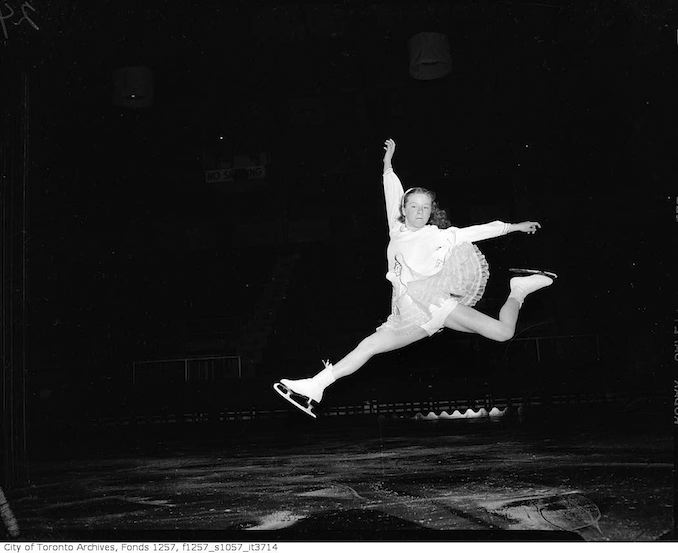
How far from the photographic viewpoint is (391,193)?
142 inches

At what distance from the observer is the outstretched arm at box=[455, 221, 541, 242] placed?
138 inches

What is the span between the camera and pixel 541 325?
13.0 feet

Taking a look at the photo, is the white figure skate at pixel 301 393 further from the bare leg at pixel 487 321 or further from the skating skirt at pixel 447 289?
the bare leg at pixel 487 321

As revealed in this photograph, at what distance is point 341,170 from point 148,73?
1320 mm

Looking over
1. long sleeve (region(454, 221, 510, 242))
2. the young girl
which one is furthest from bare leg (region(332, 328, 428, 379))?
long sleeve (region(454, 221, 510, 242))

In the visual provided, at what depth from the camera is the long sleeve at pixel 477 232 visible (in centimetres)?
350

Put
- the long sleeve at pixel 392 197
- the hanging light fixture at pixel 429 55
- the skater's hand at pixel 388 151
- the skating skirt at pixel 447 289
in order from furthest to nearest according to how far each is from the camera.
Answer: the hanging light fixture at pixel 429 55, the skater's hand at pixel 388 151, the long sleeve at pixel 392 197, the skating skirt at pixel 447 289

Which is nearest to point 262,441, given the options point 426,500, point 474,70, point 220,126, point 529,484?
point 426,500

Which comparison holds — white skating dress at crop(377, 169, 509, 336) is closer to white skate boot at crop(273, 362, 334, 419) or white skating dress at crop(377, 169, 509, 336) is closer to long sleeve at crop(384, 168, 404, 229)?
long sleeve at crop(384, 168, 404, 229)

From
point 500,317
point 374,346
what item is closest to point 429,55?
point 500,317

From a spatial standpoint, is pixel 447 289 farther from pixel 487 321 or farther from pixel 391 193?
pixel 391 193

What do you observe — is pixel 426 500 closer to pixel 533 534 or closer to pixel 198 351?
pixel 533 534

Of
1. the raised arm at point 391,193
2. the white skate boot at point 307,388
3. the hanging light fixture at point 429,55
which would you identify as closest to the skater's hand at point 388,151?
the raised arm at point 391,193

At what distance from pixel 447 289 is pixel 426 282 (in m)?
0.12
